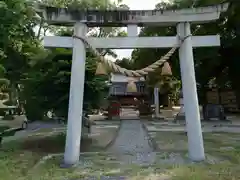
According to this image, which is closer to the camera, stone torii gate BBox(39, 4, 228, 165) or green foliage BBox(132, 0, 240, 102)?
stone torii gate BBox(39, 4, 228, 165)

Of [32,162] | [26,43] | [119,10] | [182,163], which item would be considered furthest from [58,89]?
[26,43]

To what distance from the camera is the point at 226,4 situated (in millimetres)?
5094

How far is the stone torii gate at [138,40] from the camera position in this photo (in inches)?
190

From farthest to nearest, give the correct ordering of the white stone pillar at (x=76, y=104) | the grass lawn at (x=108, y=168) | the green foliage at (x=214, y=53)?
the green foliage at (x=214, y=53), the white stone pillar at (x=76, y=104), the grass lawn at (x=108, y=168)

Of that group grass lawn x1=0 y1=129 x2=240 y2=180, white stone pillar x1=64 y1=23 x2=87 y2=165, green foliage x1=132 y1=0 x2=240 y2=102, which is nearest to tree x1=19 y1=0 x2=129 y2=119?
grass lawn x1=0 y1=129 x2=240 y2=180

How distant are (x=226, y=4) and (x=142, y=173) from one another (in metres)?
3.61

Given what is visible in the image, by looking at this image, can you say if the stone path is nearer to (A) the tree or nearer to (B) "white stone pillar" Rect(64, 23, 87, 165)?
(B) "white stone pillar" Rect(64, 23, 87, 165)

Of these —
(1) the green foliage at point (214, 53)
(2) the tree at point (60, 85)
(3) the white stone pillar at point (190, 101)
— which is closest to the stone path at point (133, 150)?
(3) the white stone pillar at point (190, 101)

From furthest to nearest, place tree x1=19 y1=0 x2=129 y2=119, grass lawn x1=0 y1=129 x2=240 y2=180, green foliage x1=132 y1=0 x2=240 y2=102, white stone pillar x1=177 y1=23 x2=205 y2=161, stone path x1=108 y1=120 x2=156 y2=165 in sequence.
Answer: green foliage x1=132 y1=0 x2=240 y2=102
tree x1=19 y1=0 x2=129 y2=119
stone path x1=108 y1=120 x2=156 y2=165
white stone pillar x1=177 y1=23 x2=205 y2=161
grass lawn x1=0 y1=129 x2=240 y2=180

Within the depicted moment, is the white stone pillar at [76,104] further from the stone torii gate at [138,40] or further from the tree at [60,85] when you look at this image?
the tree at [60,85]

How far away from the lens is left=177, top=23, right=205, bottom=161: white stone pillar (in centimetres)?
481

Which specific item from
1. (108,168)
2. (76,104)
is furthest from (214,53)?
(108,168)

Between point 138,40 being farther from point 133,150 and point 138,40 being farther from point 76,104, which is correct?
point 133,150

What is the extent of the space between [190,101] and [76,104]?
2.14m
